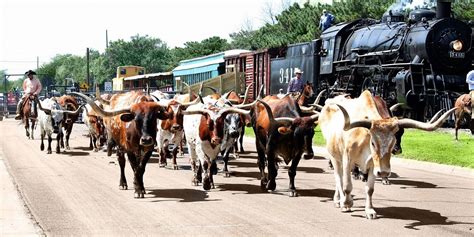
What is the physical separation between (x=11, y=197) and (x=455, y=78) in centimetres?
1692

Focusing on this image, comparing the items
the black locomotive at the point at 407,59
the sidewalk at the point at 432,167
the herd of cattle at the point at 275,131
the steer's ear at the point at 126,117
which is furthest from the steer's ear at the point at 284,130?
the black locomotive at the point at 407,59

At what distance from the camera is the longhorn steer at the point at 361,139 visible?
30.1 ft

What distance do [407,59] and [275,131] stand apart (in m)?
13.8

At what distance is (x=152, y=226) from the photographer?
9.09 m

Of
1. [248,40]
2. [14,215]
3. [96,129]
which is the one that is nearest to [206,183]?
[14,215]

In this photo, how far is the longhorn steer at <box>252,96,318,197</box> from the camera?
11977mm

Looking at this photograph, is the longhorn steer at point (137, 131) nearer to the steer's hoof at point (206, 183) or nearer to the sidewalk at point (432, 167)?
the steer's hoof at point (206, 183)

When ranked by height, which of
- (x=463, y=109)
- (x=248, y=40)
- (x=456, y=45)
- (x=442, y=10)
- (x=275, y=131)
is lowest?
(x=275, y=131)

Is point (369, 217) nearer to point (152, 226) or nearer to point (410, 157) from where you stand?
point (152, 226)

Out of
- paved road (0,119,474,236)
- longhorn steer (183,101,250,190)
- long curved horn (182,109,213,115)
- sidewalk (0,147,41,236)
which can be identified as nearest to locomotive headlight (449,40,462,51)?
paved road (0,119,474,236)

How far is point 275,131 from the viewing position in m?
12.2

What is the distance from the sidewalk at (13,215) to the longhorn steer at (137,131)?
1817 millimetres

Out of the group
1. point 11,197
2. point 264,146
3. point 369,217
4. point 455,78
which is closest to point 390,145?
point 369,217

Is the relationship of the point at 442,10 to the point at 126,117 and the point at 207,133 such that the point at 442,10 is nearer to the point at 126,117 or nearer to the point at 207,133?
the point at 207,133
